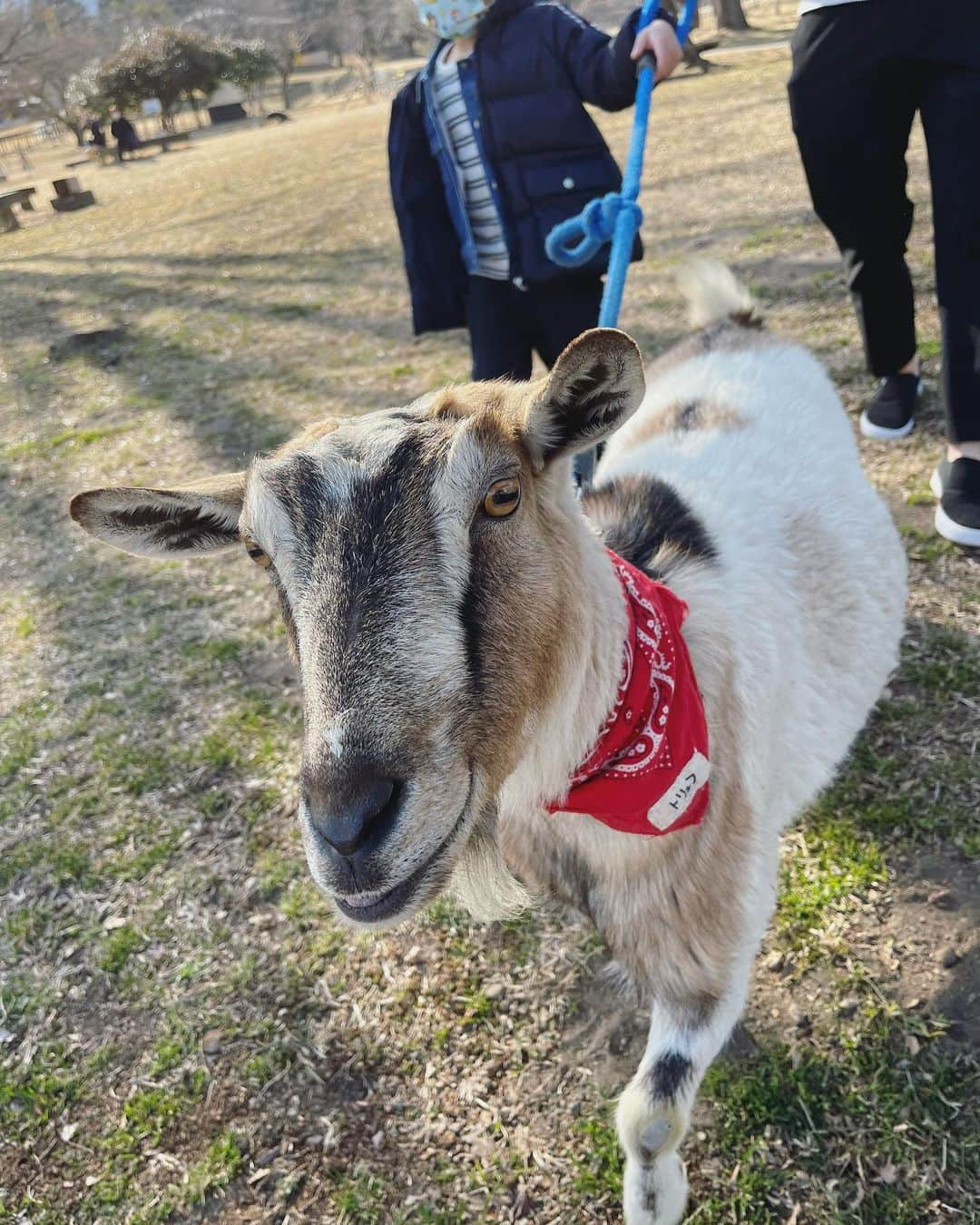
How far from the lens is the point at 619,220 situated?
7.98 ft

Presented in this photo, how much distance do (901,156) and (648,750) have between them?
250 cm

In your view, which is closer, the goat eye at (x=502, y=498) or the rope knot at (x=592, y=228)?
the goat eye at (x=502, y=498)

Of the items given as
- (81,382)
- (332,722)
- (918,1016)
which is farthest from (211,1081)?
(81,382)

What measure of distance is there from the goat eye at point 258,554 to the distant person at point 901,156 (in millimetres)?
2333

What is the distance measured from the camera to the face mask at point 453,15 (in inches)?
107

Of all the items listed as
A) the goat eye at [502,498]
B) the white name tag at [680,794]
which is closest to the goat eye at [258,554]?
the goat eye at [502,498]

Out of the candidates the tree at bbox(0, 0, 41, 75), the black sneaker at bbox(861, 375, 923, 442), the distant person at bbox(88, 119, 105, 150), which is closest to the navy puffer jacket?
the black sneaker at bbox(861, 375, 923, 442)

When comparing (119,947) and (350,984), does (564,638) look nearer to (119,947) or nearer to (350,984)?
(350,984)

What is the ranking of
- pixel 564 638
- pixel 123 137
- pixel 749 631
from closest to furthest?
pixel 564 638, pixel 749 631, pixel 123 137

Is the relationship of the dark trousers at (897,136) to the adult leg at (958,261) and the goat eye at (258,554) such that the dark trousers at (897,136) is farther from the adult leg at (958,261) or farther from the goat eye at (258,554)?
the goat eye at (258,554)

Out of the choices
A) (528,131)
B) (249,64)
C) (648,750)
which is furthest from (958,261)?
(249,64)

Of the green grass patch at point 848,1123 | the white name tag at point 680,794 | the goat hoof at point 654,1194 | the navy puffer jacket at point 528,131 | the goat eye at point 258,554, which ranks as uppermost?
the navy puffer jacket at point 528,131

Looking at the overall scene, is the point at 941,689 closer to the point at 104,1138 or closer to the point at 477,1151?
the point at 477,1151

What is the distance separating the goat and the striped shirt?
931mm
